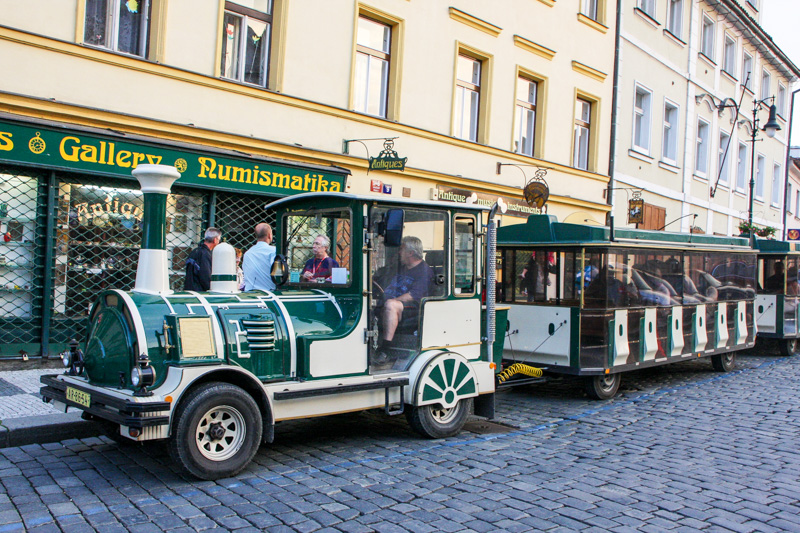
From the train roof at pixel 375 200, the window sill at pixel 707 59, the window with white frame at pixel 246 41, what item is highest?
the window sill at pixel 707 59

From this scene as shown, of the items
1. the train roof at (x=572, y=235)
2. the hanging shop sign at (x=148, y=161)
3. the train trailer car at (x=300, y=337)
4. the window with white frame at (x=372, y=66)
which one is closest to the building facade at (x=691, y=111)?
the window with white frame at (x=372, y=66)

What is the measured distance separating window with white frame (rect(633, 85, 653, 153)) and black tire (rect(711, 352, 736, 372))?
10059 millimetres

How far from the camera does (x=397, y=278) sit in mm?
6535

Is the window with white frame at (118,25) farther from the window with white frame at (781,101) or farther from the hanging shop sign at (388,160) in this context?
the window with white frame at (781,101)

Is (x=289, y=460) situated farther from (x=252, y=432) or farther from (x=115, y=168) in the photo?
(x=115, y=168)

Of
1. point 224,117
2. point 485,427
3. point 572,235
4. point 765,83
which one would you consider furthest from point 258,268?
point 765,83

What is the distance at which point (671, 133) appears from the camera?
22.9 meters

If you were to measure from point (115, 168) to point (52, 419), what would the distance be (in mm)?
4231

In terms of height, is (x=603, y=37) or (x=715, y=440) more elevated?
(x=603, y=37)

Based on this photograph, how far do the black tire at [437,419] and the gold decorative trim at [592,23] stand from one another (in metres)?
14.0

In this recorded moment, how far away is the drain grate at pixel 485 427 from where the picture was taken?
283 inches

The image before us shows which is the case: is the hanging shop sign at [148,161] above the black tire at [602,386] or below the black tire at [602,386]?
above

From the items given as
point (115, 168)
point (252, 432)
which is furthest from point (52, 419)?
point (115, 168)

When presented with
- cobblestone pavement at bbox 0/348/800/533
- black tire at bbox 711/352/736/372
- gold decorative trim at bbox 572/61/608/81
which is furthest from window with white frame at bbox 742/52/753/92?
cobblestone pavement at bbox 0/348/800/533
